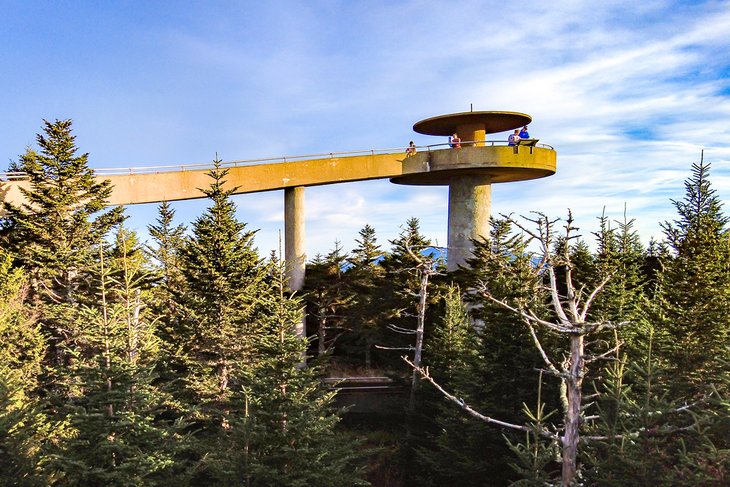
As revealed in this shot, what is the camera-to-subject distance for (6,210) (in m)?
26.4

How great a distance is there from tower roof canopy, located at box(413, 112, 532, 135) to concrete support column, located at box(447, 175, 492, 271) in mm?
3421

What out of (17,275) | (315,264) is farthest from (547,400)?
(17,275)

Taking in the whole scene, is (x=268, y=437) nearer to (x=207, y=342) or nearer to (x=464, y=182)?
(x=207, y=342)

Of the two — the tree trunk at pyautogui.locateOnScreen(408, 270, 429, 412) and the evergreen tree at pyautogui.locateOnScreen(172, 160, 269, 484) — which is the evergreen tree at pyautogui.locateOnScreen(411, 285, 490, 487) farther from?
the evergreen tree at pyautogui.locateOnScreen(172, 160, 269, 484)

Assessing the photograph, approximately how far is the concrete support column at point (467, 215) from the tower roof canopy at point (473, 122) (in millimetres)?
3421

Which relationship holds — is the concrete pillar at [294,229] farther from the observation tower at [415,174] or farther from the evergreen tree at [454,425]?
the evergreen tree at [454,425]

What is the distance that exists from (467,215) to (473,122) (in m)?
5.98

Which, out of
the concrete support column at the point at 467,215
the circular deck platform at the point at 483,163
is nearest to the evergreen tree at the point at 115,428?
the circular deck platform at the point at 483,163

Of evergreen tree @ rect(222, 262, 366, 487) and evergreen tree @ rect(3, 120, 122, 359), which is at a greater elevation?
evergreen tree @ rect(3, 120, 122, 359)

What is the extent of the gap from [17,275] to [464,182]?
25.0 metres

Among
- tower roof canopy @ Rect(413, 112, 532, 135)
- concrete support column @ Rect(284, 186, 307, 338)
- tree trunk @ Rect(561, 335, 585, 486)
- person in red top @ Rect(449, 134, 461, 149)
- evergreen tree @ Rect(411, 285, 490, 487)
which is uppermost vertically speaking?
tower roof canopy @ Rect(413, 112, 532, 135)

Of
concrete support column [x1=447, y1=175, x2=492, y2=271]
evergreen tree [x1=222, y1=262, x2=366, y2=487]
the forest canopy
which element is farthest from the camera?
concrete support column [x1=447, y1=175, x2=492, y2=271]

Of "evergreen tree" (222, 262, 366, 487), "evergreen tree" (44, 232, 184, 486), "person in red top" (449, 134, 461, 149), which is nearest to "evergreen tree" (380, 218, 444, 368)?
"person in red top" (449, 134, 461, 149)

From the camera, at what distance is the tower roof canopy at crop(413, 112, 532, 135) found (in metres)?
32.6
